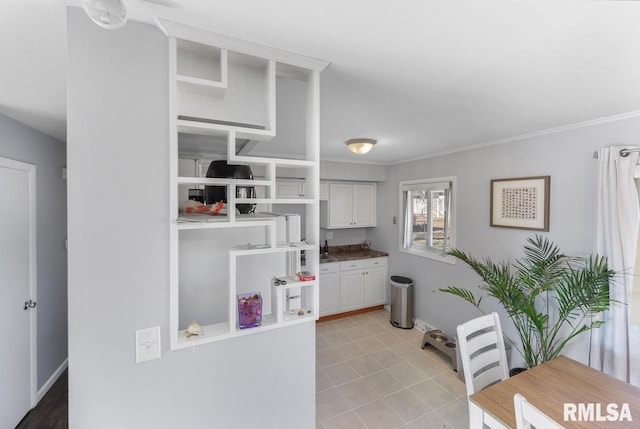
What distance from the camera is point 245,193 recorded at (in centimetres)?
142

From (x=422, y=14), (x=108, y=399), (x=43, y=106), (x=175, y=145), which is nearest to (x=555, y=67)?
(x=422, y=14)

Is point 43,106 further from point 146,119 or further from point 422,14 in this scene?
point 422,14

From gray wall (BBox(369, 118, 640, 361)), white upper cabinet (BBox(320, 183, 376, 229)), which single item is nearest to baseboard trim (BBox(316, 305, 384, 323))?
gray wall (BBox(369, 118, 640, 361))

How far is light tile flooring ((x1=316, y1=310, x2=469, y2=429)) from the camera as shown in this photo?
2.11m

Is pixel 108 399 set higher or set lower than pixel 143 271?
lower

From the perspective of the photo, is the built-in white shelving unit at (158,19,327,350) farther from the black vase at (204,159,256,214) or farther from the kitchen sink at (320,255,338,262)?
the kitchen sink at (320,255,338,262)

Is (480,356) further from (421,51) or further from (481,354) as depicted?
(421,51)

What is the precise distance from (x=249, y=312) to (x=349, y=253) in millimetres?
3373

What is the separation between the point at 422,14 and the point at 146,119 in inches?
42.4

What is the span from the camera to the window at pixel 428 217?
11.0 feet

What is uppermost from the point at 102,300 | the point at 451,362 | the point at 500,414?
the point at 102,300

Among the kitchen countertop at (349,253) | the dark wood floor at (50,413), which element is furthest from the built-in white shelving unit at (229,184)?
the kitchen countertop at (349,253)

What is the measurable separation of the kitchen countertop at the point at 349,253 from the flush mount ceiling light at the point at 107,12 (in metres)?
3.41

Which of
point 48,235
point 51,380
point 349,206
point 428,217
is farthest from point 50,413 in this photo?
point 428,217
